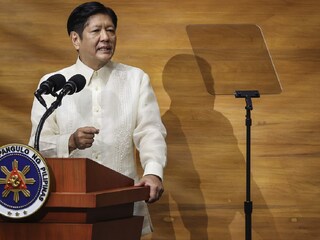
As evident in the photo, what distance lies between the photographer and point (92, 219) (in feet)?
8.38

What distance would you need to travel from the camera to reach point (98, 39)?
340cm

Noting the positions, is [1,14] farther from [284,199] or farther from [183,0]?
[284,199]

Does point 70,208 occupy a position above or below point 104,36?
below

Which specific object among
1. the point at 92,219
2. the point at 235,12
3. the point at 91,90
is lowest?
the point at 92,219

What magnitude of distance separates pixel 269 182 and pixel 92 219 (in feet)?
5.67

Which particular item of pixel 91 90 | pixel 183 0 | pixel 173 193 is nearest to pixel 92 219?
pixel 91 90

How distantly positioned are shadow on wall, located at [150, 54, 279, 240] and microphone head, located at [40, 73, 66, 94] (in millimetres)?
1438

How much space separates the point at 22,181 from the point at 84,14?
Answer: 3.83 feet

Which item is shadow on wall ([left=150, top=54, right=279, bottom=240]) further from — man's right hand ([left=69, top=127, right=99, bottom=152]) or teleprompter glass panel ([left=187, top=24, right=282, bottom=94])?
man's right hand ([left=69, top=127, right=99, bottom=152])

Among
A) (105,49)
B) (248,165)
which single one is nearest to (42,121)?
(105,49)

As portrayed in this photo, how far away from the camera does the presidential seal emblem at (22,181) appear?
2.50 meters

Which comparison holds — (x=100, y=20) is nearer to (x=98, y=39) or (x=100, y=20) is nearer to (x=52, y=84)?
(x=98, y=39)

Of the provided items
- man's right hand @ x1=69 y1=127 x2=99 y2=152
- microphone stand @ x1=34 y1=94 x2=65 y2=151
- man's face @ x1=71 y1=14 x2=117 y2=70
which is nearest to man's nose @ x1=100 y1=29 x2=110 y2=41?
man's face @ x1=71 y1=14 x2=117 y2=70

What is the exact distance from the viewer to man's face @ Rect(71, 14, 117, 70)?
3.39 metres
